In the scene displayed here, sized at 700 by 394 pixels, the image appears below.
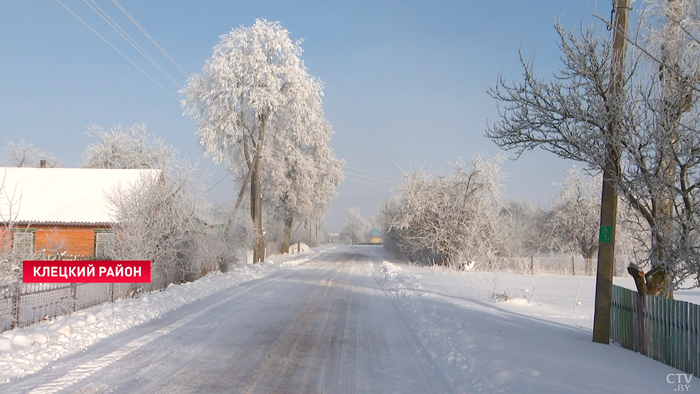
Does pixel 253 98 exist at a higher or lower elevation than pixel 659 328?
higher

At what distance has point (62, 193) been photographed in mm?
29938

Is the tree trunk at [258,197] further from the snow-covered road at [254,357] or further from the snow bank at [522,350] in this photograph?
the snow bank at [522,350]

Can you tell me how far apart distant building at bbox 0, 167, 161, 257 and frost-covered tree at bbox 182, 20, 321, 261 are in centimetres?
585

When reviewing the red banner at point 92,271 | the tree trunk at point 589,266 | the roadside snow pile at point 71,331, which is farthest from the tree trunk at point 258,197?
the tree trunk at point 589,266

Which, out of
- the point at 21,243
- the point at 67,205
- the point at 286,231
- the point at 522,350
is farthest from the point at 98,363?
the point at 286,231

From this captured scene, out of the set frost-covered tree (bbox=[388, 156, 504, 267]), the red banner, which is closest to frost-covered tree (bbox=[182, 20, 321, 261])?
frost-covered tree (bbox=[388, 156, 504, 267])

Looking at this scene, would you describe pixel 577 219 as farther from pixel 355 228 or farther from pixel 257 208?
pixel 355 228

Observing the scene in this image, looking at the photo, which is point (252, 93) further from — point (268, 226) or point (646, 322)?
point (646, 322)

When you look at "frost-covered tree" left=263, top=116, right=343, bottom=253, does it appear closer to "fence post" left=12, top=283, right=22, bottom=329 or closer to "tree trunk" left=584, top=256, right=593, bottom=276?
"tree trunk" left=584, top=256, right=593, bottom=276

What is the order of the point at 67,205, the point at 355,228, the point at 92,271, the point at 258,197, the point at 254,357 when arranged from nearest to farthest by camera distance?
the point at 254,357
the point at 92,271
the point at 67,205
the point at 258,197
the point at 355,228

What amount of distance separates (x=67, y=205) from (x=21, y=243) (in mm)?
20883

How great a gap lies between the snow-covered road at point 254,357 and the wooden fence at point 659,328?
3.34 m

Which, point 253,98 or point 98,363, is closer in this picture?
point 98,363

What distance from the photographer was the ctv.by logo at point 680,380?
5.97 metres
